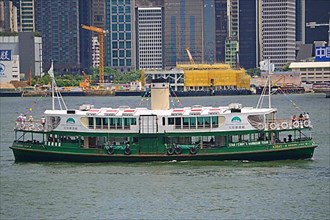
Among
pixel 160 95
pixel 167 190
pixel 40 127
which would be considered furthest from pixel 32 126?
pixel 167 190

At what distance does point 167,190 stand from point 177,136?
8.72 meters

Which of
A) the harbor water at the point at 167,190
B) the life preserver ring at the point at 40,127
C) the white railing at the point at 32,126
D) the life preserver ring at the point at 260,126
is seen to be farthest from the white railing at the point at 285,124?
the life preserver ring at the point at 40,127

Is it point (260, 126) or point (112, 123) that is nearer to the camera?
point (260, 126)

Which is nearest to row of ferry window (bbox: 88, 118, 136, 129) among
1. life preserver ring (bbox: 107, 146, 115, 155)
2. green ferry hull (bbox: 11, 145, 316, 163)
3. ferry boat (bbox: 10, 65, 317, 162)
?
ferry boat (bbox: 10, 65, 317, 162)

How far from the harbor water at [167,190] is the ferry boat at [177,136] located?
1.85 feet

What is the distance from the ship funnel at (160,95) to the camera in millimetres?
55312

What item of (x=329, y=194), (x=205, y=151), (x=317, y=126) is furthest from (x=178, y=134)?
(x=317, y=126)

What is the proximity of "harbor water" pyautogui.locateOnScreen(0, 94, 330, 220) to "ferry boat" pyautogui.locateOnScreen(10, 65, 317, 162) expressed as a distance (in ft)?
1.85

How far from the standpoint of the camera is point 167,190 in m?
44.2

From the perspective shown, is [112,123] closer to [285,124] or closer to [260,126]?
[260,126]

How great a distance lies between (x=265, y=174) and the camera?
1908 inches

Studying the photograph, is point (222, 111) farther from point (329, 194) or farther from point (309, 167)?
point (329, 194)

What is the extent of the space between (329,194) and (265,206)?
3618 millimetres

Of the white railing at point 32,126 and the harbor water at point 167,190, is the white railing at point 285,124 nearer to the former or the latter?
the harbor water at point 167,190
